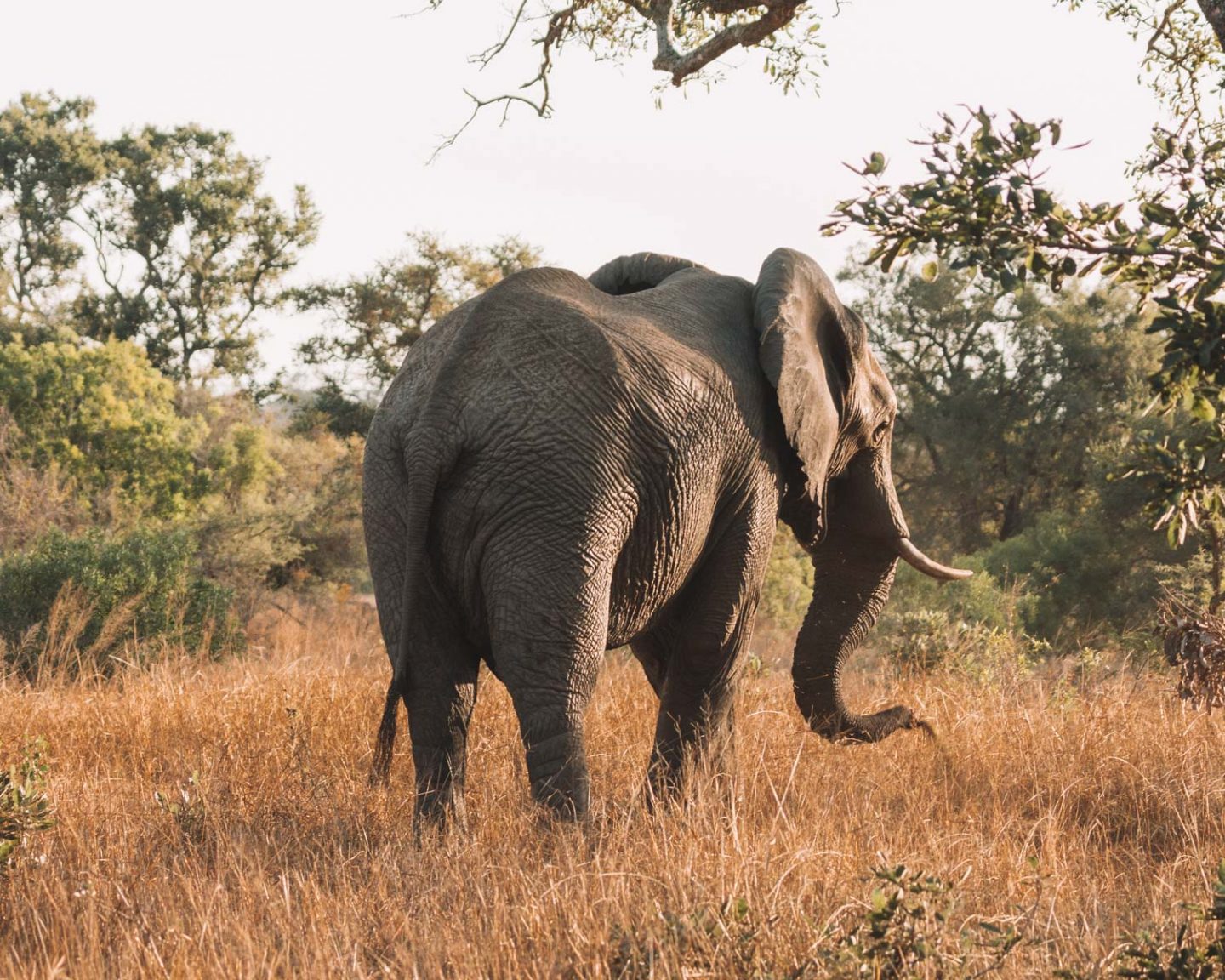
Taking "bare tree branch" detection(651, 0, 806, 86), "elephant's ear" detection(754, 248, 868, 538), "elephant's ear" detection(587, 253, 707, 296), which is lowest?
"elephant's ear" detection(754, 248, 868, 538)

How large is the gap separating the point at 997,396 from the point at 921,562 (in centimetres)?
1795

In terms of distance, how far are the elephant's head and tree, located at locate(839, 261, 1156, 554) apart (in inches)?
645

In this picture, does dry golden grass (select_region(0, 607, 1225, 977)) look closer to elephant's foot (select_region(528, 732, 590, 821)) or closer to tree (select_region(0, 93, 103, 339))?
elephant's foot (select_region(528, 732, 590, 821))

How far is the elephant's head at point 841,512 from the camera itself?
558 centimetres

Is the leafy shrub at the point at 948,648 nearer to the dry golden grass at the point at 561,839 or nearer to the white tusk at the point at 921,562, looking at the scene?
the dry golden grass at the point at 561,839

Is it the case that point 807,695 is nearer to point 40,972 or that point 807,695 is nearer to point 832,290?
point 832,290

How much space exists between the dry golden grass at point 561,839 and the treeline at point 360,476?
2.52 meters

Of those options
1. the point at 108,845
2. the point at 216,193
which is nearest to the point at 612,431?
the point at 108,845

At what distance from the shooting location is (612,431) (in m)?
4.29

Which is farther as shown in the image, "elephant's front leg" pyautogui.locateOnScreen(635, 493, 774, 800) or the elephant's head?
the elephant's head

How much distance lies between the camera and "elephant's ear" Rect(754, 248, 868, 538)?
5.12m

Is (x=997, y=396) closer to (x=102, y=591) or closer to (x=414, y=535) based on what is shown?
(x=102, y=591)

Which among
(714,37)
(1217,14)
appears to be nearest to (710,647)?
(1217,14)

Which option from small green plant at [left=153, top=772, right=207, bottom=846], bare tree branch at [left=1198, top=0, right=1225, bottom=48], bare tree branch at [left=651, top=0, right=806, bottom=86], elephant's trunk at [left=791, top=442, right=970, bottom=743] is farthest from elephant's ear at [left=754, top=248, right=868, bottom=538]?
bare tree branch at [left=651, top=0, right=806, bottom=86]
